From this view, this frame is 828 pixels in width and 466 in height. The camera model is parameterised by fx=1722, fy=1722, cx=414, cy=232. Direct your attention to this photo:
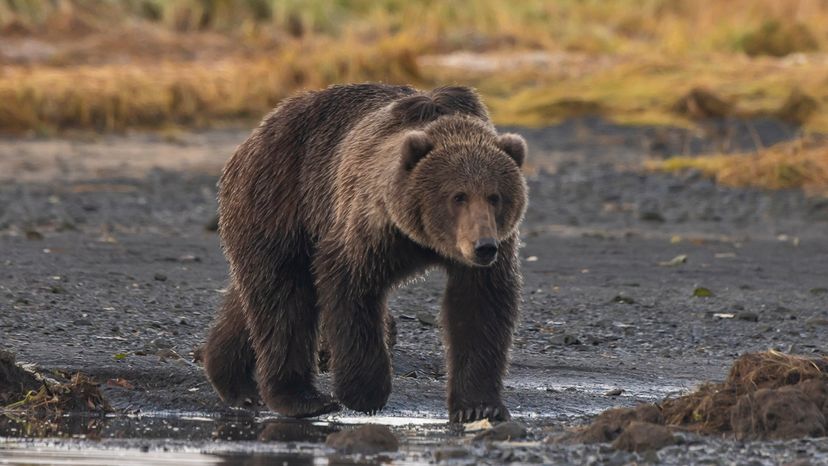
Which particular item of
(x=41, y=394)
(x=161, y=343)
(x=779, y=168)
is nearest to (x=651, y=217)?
(x=779, y=168)

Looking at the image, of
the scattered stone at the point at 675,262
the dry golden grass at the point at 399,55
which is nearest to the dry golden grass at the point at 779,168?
the dry golden grass at the point at 399,55

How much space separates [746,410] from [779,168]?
966cm

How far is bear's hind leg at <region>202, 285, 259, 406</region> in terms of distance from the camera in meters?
8.05

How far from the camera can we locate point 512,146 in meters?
7.22

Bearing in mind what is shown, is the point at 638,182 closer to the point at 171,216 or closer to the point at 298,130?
the point at 171,216

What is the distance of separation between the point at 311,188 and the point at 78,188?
8.94 m

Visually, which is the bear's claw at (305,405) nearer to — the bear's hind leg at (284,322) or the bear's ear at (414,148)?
the bear's hind leg at (284,322)

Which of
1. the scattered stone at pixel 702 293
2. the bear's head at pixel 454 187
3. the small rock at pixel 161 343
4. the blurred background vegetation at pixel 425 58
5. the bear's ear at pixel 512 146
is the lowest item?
the small rock at pixel 161 343

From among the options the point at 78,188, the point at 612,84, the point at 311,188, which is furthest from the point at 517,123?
the point at 311,188

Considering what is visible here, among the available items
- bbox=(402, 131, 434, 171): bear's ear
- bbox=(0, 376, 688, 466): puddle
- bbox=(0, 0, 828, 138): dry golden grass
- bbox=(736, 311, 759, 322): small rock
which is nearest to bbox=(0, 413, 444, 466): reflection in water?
bbox=(0, 376, 688, 466): puddle

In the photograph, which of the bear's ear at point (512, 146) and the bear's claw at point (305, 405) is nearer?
the bear's ear at point (512, 146)

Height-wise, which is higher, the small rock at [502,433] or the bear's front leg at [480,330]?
the bear's front leg at [480,330]

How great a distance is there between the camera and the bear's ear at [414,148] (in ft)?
23.3

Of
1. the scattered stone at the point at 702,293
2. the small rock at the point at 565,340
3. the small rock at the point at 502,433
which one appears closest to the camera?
the small rock at the point at 502,433
